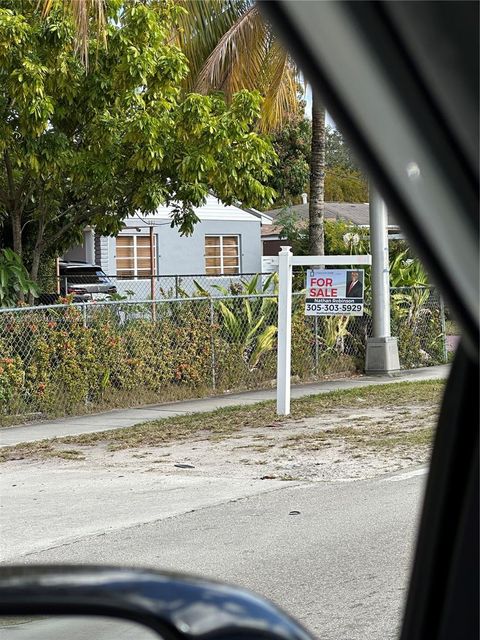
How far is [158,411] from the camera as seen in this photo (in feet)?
50.4

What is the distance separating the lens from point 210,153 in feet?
56.1

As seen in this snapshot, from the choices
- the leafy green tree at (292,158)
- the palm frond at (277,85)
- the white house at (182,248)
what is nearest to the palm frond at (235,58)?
the palm frond at (277,85)

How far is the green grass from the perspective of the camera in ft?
40.4

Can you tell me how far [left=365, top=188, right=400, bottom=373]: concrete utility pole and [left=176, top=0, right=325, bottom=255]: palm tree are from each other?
6.22 ft

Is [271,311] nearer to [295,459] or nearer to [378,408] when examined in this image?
[378,408]

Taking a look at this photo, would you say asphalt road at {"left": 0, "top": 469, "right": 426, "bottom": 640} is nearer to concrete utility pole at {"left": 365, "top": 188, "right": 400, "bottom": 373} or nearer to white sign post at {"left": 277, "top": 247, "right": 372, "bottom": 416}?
white sign post at {"left": 277, "top": 247, "right": 372, "bottom": 416}

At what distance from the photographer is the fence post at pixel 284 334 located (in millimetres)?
14484

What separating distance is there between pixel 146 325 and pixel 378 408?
148 inches

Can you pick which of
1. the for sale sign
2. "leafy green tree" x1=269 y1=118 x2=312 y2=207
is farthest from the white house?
the for sale sign

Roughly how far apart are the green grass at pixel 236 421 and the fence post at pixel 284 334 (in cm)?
23

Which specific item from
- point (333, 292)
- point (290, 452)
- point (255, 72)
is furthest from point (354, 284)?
point (255, 72)

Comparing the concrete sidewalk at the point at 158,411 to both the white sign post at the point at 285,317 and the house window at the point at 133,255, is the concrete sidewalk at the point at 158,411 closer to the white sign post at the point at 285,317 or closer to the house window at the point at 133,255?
the white sign post at the point at 285,317

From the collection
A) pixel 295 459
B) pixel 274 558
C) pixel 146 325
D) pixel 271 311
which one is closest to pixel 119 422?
pixel 146 325

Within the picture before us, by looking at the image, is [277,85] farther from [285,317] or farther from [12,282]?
[285,317]
